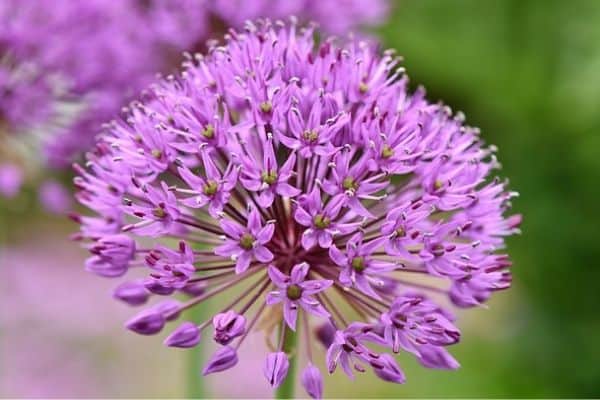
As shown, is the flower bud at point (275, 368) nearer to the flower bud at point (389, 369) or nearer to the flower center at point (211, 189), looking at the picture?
the flower bud at point (389, 369)

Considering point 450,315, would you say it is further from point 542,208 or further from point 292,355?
point 542,208

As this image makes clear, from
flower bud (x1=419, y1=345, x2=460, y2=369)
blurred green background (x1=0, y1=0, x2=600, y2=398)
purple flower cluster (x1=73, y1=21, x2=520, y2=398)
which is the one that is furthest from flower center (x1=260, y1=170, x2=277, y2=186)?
blurred green background (x1=0, y1=0, x2=600, y2=398)

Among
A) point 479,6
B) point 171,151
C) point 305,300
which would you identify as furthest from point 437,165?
point 479,6

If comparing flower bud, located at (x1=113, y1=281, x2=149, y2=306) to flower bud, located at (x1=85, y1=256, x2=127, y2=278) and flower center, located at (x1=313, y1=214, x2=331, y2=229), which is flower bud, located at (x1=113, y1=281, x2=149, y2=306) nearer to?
flower bud, located at (x1=85, y1=256, x2=127, y2=278)

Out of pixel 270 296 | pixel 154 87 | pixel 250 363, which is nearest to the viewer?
pixel 270 296

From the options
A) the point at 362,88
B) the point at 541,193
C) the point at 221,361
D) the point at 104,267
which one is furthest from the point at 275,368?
the point at 541,193

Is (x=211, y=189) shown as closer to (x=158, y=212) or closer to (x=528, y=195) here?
(x=158, y=212)
